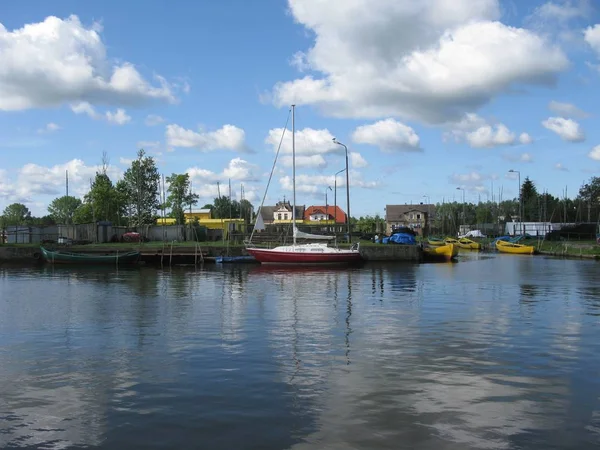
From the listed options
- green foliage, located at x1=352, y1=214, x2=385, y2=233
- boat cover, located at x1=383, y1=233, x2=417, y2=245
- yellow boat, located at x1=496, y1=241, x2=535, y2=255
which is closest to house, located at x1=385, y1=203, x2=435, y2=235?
green foliage, located at x1=352, y1=214, x2=385, y2=233

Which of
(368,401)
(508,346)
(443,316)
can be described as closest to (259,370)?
(368,401)

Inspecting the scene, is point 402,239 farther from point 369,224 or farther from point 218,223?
point 369,224

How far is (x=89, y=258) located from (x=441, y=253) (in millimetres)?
36706

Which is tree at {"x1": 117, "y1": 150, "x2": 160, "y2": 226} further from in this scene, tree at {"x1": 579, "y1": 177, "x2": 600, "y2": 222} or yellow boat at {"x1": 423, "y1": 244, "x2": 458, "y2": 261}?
tree at {"x1": 579, "y1": 177, "x2": 600, "y2": 222}

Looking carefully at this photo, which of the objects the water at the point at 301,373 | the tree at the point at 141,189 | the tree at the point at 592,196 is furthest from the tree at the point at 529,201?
the water at the point at 301,373

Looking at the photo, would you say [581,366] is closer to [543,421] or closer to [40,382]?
[543,421]

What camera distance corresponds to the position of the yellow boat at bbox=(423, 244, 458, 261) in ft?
195

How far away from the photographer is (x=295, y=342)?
15758mm

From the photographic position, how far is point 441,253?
5969cm

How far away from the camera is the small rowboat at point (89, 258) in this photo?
51.6 metres

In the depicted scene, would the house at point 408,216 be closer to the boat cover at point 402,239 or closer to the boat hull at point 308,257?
the boat cover at point 402,239

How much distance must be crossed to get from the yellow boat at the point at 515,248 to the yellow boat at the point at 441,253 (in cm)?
1601

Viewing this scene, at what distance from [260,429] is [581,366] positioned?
8.48 meters

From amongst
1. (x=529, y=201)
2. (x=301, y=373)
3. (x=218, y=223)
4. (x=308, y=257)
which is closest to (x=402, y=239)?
(x=308, y=257)
